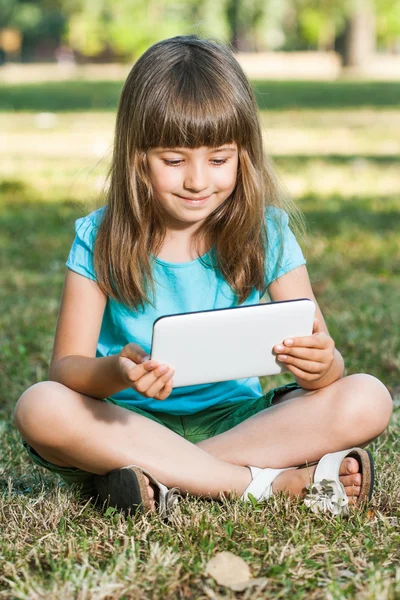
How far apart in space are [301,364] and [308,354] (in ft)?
0.11

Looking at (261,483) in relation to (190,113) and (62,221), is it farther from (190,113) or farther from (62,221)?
(62,221)

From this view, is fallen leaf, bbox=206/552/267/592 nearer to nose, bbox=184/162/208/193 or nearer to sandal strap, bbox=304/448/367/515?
sandal strap, bbox=304/448/367/515

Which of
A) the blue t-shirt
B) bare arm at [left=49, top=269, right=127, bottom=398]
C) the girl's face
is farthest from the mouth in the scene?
bare arm at [left=49, top=269, right=127, bottom=398]

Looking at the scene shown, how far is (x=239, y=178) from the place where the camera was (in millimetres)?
2695

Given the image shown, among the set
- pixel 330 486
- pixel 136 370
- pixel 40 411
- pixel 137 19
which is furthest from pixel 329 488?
pixel 137 19

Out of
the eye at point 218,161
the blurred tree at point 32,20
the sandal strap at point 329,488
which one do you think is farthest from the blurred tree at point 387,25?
the sandal strap at point 329,488

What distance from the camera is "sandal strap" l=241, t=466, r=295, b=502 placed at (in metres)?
Result: 2.53

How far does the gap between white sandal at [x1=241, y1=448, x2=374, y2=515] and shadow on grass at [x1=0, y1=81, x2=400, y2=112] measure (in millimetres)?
12823

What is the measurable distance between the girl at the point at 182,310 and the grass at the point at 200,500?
11cm

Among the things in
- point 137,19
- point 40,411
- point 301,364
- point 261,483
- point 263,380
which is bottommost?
point 263,380

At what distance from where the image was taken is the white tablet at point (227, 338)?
2232mm

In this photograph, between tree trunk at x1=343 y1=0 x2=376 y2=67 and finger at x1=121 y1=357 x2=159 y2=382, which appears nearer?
finger at x1=121 y1=357 x2=159 y2=382

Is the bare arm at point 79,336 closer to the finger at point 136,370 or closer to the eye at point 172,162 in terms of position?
the finger at point 136,370

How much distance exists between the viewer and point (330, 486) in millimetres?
2465
